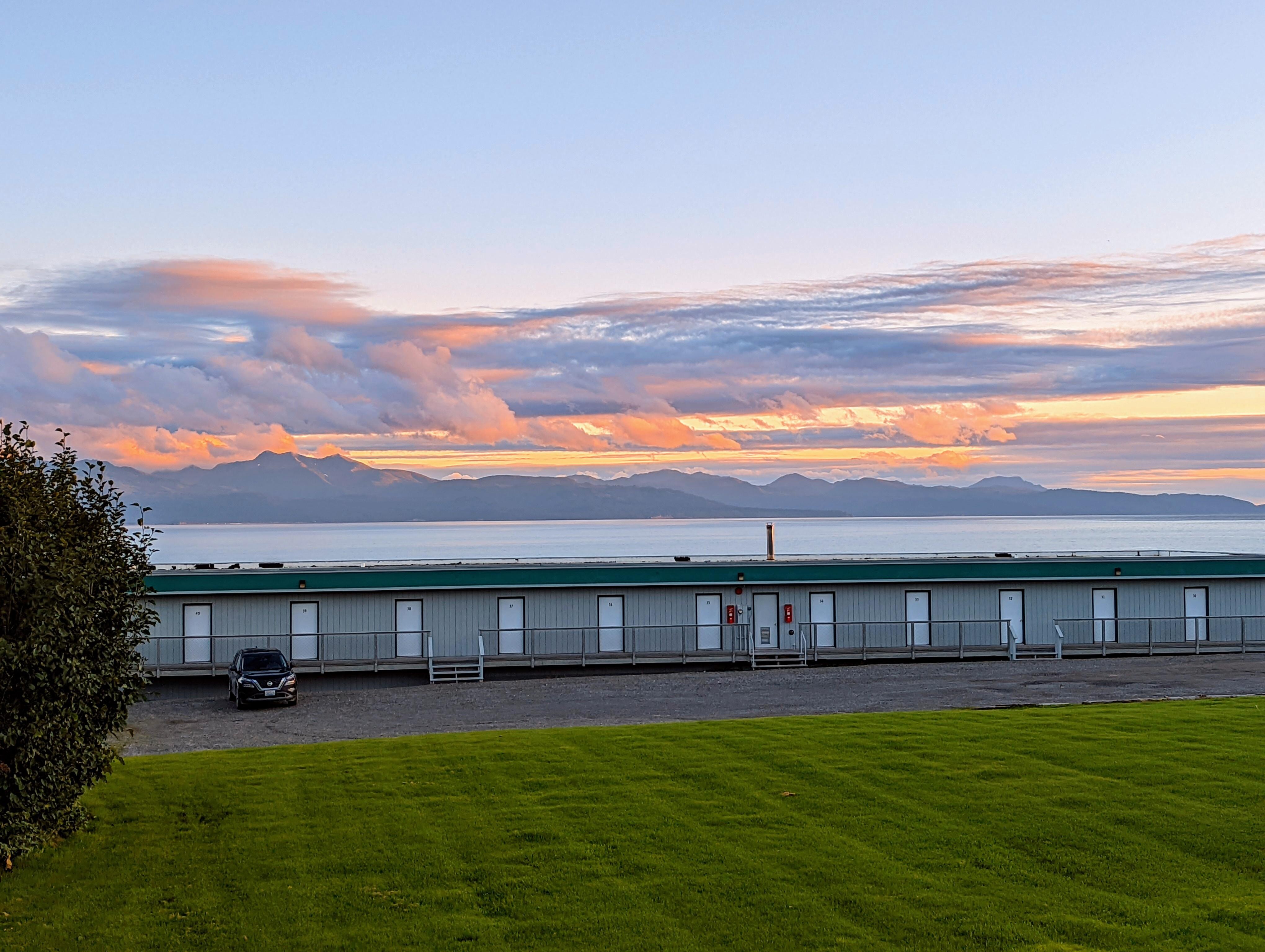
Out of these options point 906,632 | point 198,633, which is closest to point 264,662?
point 198,633

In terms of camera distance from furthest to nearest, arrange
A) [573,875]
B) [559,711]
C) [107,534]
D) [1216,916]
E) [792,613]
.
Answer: [792,613]
[559,711]
[107,534]
[573,875]
[1216,916]

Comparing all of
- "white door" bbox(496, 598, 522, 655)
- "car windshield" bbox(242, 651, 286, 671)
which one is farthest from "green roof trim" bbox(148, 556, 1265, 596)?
"car windshield" bbox(242, 651, 286, 671)

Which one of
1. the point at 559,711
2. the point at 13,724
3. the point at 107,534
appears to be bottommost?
the point at 559,711

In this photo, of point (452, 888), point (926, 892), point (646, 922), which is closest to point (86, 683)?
point (452, 888)

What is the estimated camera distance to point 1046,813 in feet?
44.0

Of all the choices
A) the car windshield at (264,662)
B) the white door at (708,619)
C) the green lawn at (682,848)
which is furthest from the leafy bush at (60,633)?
the white door at (708,619)

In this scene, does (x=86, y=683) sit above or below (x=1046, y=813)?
above

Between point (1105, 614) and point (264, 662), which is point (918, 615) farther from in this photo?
point (264, 662)

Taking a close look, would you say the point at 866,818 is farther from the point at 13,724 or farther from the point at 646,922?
the point at 13,724

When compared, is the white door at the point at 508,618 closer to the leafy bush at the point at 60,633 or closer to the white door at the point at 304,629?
the white door at the point at 304,629

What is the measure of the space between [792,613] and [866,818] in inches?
883

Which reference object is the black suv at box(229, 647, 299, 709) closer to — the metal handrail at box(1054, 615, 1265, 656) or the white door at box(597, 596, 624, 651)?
the white door at box(597, 596, 624, 651)

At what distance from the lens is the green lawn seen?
1016 centimetres

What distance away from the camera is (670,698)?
90.7ft
